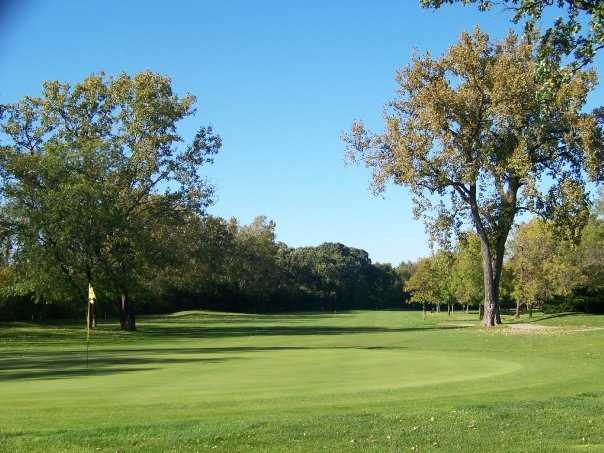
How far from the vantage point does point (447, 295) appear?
94688mm

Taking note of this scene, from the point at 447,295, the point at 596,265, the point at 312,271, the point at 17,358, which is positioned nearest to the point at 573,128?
the point at 596,265

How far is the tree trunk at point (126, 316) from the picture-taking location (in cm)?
5425

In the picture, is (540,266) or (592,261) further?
(540,266)

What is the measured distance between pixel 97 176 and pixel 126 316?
1179 cm

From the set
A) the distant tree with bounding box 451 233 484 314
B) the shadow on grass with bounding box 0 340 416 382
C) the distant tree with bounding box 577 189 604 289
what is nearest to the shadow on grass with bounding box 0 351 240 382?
the shadow on grass with bounding box 0 340 416 382

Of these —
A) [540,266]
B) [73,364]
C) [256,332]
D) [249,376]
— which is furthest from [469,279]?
[249,376]

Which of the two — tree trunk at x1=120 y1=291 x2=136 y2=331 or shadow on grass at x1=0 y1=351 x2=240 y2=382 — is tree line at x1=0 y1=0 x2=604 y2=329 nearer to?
tree trunk at x1=120 y1=291 x2=136 y2=331

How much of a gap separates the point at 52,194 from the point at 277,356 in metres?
25.9

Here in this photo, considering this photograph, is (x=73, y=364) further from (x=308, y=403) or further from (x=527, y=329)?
(x=527, y=329)

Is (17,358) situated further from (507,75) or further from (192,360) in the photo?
(507,75)

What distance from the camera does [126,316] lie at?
2147 inches

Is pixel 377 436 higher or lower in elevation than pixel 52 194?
lower

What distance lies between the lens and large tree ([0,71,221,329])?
152 ft

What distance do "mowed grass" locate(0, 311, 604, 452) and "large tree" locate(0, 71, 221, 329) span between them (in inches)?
780
